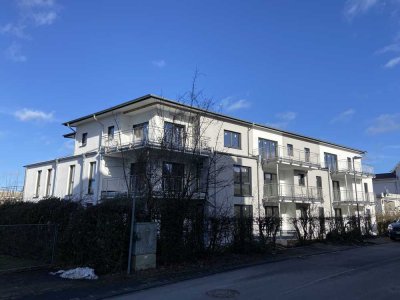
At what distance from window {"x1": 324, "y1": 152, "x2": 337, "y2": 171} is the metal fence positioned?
29.3 metres

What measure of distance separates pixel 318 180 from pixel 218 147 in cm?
1286

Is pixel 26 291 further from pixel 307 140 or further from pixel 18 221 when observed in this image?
pixel 307 140

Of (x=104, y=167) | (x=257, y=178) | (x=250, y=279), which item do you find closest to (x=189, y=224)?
(x=250, y=279)

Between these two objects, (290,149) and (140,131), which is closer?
(140,131)

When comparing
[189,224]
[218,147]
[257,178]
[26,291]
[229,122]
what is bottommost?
[26,291]

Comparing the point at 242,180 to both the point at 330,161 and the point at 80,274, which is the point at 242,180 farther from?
the point at 80,274

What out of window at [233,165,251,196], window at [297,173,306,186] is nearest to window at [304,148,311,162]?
window at [297,173,306,186]

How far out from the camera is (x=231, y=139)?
28938 mm

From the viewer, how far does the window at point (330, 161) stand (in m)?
38.2

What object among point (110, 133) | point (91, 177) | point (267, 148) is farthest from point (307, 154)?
point (91, 177)

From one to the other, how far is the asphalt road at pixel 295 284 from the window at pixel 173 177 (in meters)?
4.02

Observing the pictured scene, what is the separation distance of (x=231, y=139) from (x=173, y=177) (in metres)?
14.0

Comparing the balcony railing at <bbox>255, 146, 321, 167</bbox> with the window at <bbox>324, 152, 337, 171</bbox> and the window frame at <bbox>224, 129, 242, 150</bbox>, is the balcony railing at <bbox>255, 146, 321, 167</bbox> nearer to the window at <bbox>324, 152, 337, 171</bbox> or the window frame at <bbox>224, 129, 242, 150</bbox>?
the window frame at <bbox>224, 129, 242, 150</bbox>

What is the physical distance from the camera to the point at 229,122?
28859mm
